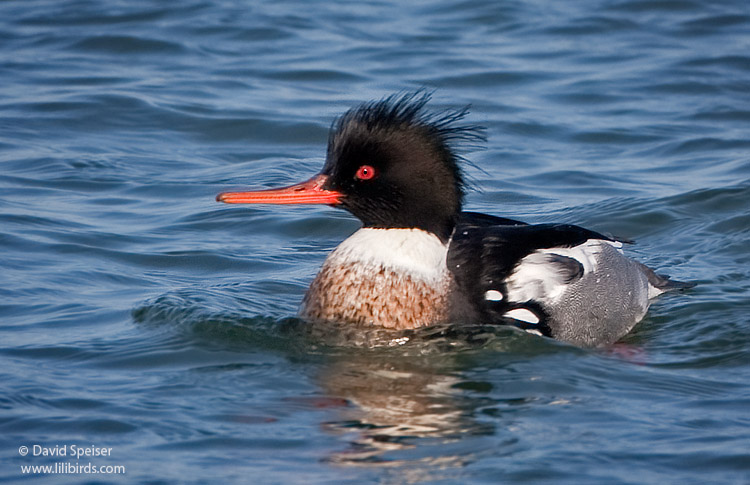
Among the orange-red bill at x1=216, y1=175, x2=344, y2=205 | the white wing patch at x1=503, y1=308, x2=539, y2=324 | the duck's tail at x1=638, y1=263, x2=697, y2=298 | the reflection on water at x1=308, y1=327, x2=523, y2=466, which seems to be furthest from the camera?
the duck's tail at x1=638, y1=263, x2=697, y2=298

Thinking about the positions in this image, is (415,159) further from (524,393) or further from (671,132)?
(671,132)

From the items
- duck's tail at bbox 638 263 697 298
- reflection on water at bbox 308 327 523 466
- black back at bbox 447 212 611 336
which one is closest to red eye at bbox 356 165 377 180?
black back at bbox 447 212 611 336

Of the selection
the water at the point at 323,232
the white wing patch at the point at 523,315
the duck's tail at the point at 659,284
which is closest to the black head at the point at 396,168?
the white wing patch at the point at 523,315

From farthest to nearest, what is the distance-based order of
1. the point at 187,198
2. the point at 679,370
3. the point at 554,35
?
the point at 554,35, the point at 187,198, the point at 679,370

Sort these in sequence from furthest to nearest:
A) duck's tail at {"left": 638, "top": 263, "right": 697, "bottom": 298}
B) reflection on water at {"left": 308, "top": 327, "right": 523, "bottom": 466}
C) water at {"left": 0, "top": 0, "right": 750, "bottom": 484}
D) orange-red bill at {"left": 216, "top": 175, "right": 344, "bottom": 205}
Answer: duck's tail at {"left": 638, "top": 263, "right": 697, "bottom": 298} → orange-red bill at {"left": 216, "top": 175, "right": 344, "bottom": 205} → water at {"left": 0, "top": 0, "right": 750, "bottom": 484} → reflection on water at {"left": 308, "top": 327, "right": 523, "bottom": 466}

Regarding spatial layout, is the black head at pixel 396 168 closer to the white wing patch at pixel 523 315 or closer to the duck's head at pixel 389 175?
the duck's head at pixel 389 175

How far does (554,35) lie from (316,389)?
35.6 ft

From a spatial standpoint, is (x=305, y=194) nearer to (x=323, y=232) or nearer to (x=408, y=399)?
(x=408, y=399)

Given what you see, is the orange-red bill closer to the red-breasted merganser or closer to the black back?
the red-breasted merganser

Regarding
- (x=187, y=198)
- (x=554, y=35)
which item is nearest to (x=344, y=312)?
(x=187, y=198)

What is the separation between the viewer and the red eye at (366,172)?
7.31m

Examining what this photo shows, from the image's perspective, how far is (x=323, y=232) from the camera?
10.4 meters

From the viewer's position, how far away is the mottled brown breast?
7293 millimetres

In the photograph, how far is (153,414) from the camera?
6.21 meters
